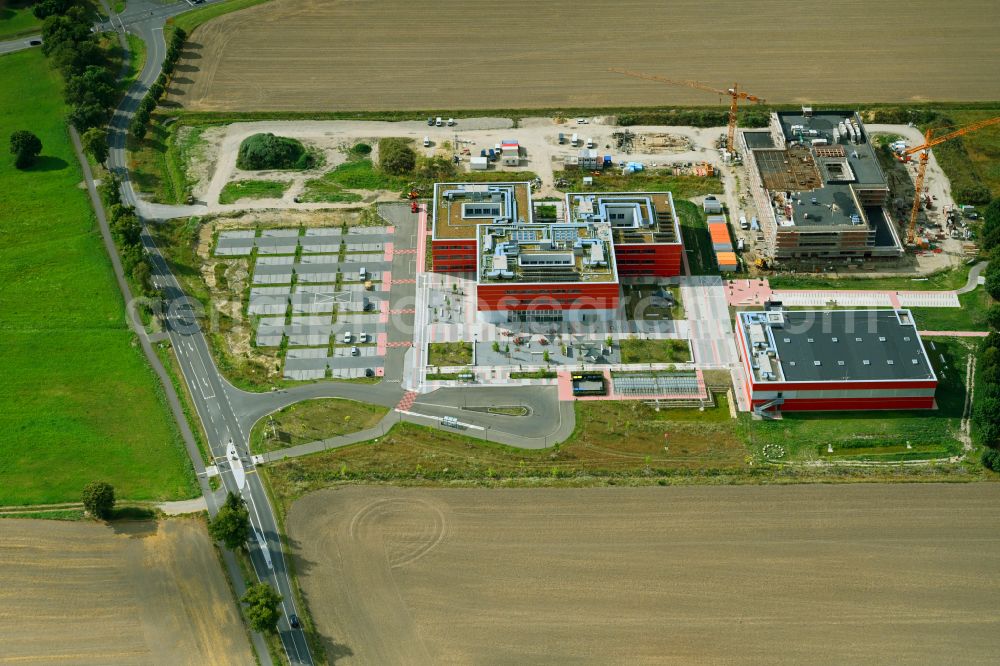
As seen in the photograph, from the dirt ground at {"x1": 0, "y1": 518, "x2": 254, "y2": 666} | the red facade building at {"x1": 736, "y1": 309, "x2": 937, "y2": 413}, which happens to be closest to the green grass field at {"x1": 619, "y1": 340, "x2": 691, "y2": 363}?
the red facade building at {"x1": 736, "y1": 309, "x2": 937, "y2": 413}

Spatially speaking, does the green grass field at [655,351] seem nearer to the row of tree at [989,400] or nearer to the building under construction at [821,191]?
the building under construction at [821,191]

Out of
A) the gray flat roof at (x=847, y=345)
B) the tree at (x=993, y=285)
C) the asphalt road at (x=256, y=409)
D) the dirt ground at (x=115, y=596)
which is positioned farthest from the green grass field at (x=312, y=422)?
the tree at (x=993, y=285)

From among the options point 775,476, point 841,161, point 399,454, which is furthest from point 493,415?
point 841,161

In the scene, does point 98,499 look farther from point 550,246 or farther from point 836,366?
point 836,366

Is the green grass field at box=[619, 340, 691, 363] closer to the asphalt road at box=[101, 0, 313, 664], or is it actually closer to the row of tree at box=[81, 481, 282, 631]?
the asphalt road at box=[101, 0, 313, 664]

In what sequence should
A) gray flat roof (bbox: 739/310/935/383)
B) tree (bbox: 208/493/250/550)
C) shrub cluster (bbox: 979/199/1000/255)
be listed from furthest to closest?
shrub cluster (bbox: 979/199/1000/255), gray flat roof (bbox: 739/310/935/383), tree (bbox: 208/493/250/550)

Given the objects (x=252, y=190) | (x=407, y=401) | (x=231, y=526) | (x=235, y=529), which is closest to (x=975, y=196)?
(x=407, y=401)
